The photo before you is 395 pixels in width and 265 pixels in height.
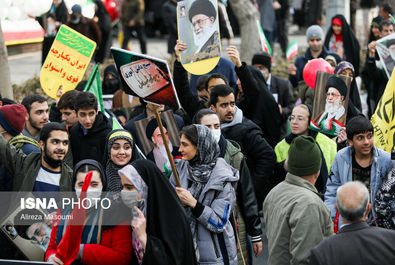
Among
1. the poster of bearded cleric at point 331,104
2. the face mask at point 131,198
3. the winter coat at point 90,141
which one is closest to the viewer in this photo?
the face mask at point 131,198

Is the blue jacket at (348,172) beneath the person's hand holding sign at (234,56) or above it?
beneath

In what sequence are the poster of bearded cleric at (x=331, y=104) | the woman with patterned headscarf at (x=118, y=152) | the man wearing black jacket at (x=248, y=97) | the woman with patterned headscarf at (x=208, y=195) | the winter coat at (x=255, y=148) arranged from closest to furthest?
the woman with patterned headscarf at (x=208, y=195), the woman with patterned headscarf at (x=118, y=152), the winter coat at (x=255, y=148), the poster of bearded cleric at (x=331, y=104), the man wearing black jacket at (x=248, y=97)

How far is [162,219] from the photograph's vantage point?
4.32m

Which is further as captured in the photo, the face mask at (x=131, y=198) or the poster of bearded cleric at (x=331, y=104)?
the poster of bearded cleric at (x=331, y=104)

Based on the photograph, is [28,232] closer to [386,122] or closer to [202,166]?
[202,166]

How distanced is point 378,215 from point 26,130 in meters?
3.54

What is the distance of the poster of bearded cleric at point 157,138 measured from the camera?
6.38 meters

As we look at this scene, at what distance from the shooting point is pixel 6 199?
18.0 ft

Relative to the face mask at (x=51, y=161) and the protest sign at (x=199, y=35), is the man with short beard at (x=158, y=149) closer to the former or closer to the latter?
the protest sign at (x=199, y=35)

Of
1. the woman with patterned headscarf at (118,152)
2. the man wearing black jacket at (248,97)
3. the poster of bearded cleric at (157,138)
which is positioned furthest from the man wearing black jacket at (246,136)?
the woman with patterned headscarf at (118,152)

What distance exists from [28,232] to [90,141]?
6.05ft

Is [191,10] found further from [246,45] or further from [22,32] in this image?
[22,32]

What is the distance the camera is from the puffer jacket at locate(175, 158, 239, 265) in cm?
492

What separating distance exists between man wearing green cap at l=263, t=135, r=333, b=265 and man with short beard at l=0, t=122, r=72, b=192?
174cm
